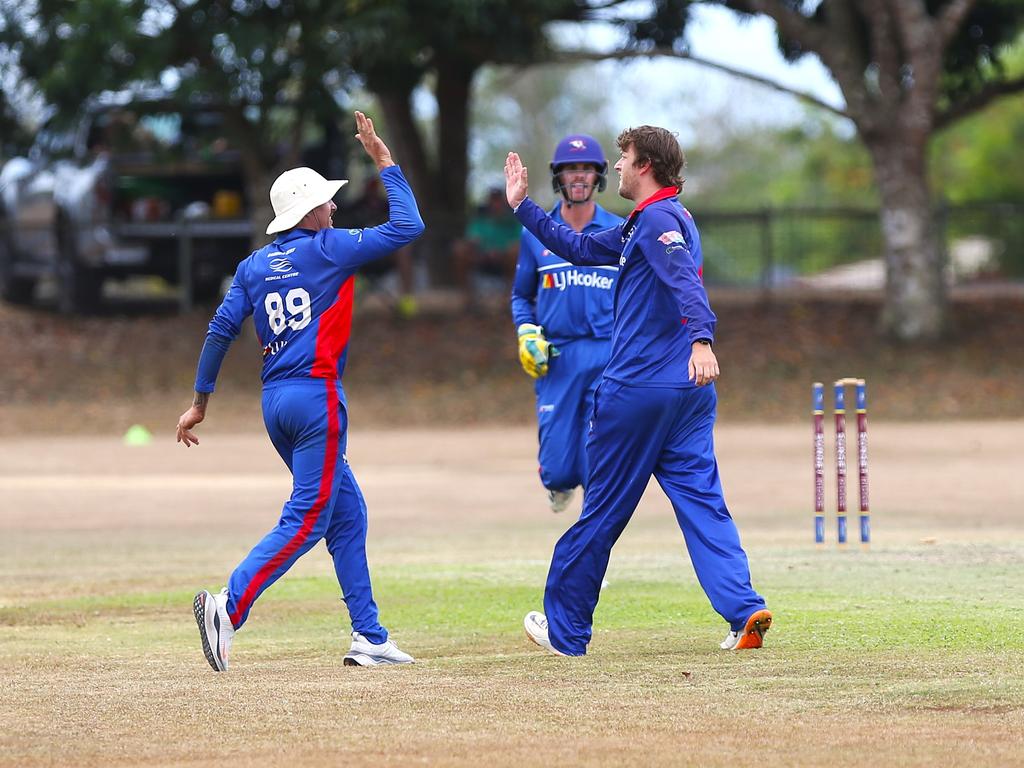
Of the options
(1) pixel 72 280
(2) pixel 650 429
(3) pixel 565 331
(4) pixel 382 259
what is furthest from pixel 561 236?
(1) pixel 72 280

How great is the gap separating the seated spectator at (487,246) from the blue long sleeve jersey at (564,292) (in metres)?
17.4

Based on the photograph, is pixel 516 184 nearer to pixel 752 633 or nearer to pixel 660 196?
pixel 660 196

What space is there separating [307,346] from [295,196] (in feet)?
2.08

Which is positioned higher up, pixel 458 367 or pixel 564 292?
pixel 564 292

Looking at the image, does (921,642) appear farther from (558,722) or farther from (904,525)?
(904,525)

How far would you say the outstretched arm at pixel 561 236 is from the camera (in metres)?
7.76

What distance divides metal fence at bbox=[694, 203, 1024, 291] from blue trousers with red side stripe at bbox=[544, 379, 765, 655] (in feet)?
70.2

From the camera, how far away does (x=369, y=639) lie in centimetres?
757

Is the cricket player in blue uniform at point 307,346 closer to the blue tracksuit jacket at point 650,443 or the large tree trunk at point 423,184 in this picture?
the blue tracksuit jacket at point 650,443

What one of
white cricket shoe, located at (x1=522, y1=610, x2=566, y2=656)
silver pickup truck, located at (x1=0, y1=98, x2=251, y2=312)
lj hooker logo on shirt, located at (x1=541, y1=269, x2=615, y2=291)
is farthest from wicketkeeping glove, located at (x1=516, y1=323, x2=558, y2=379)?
silver pickup truck, located at (x1=0, y1=98, x2=251, y2=312)

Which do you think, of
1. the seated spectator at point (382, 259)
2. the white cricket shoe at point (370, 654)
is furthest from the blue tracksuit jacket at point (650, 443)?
the seated spectator at point (382, 259)

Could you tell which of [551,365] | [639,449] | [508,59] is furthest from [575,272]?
[508,59]

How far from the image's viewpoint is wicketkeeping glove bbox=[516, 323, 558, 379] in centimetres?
1023

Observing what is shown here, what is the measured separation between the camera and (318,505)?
755 centimetres
